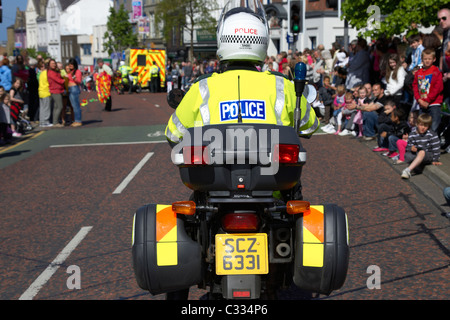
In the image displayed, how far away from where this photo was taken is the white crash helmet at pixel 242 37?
3980 mm

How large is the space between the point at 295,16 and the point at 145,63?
73.4 ft

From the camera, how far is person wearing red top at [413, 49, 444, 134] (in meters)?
11.3

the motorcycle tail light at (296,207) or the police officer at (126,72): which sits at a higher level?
the motorcycle tail light at (296,207)

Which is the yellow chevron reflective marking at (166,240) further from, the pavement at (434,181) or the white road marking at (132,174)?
the white road marking at (132,174)

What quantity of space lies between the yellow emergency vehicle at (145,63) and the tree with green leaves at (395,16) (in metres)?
25.7

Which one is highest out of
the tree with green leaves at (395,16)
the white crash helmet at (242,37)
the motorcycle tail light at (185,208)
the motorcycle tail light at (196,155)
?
the tree with green leaves at (395,16)

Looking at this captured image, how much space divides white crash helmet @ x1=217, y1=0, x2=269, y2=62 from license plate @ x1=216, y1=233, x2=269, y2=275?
123cm

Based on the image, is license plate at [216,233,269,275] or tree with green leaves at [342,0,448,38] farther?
tree with green leaves at [342,0,448,38]

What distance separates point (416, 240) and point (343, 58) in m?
14.3

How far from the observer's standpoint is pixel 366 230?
6805 millimetres

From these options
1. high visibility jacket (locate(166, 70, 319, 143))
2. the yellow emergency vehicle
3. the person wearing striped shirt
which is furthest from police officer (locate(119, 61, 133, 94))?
high visibility jacket (locate(166, 70, 319, 143))

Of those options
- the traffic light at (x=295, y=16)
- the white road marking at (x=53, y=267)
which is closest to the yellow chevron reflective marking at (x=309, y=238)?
the white road marking at (x=53, y=267)

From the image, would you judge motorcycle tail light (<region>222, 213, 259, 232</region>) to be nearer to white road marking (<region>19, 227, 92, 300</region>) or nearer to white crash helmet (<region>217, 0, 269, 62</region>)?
white crash helmet (<region>217, 0, 269, 62</region>)

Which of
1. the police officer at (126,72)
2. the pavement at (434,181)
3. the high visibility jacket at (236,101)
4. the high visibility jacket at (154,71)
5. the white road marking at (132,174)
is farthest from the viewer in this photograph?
the high visibility jacket at (154,71)
